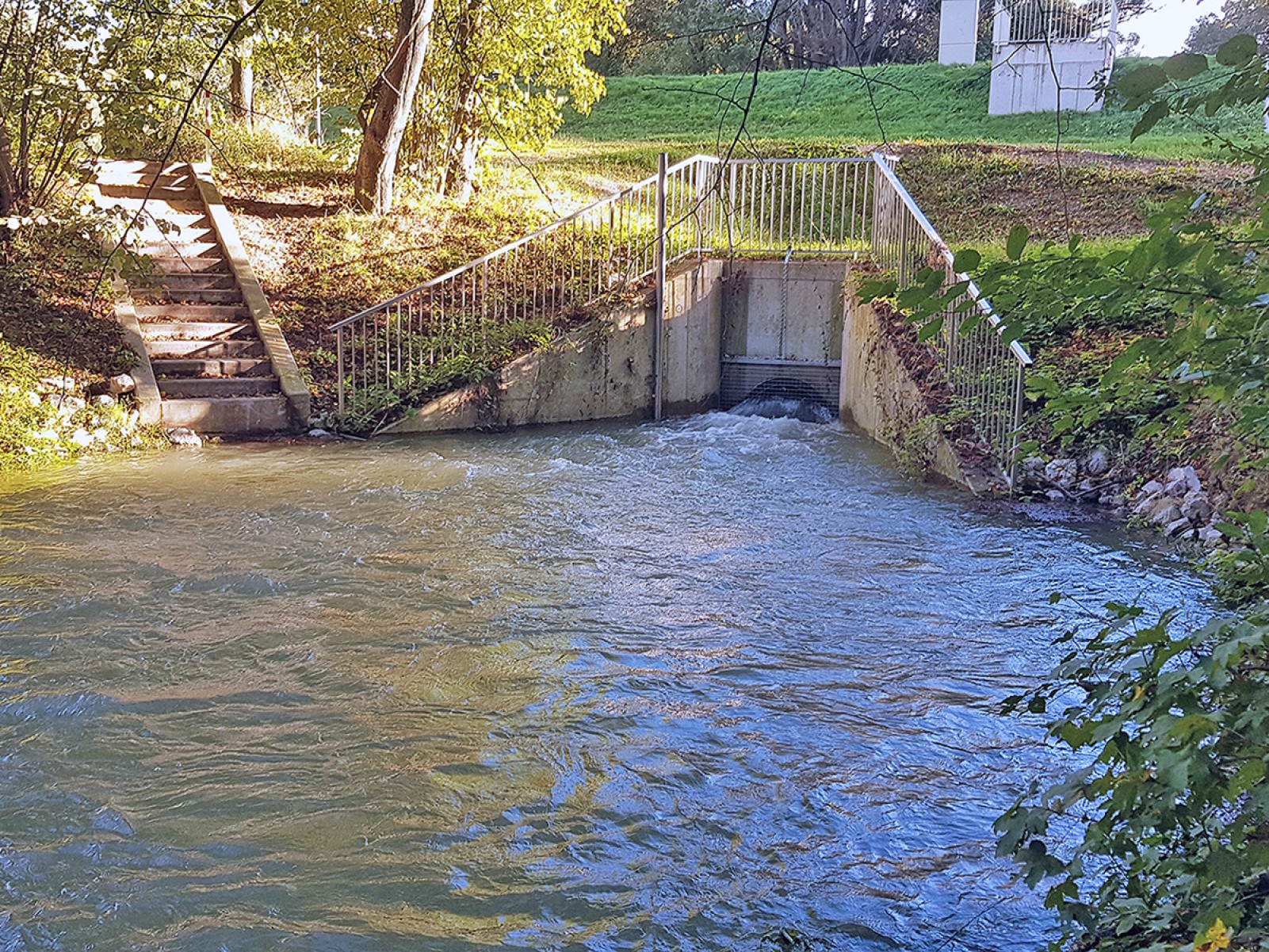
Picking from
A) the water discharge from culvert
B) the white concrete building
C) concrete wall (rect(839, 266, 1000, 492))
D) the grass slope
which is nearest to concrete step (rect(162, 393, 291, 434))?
the water discharge from culvert

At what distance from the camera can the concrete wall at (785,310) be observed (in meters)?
14.0

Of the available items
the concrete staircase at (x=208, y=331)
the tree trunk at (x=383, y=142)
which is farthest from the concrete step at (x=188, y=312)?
the tree trunk at (x=383, y=142)

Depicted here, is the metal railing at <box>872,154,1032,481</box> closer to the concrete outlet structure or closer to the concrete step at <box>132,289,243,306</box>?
the concrete outlet structure

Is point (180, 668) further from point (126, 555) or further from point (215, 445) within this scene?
point (215, 445)

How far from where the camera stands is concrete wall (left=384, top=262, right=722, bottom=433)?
12602mm

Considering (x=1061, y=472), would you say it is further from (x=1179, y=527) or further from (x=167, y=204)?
(x=167, y=204)

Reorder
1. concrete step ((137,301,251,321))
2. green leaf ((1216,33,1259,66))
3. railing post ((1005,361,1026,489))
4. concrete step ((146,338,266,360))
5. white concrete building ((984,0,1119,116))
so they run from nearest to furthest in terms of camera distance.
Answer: green leaf ((1216,33,1259,66)) → railing post ((1005,361,1026,489)) → concrete step ((146,338,266,360)) → concrete step ((137,301,251,321)) → white concrete building ((984,0,1119,116))

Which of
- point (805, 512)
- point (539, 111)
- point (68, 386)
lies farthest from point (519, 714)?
point (539, 111)

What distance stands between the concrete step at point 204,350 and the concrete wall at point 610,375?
197 cm

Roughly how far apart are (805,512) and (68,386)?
7128 mm

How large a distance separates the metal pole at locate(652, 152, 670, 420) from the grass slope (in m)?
7.79

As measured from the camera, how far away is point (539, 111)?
55.6ft

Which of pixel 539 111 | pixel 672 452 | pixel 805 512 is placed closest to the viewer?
pixel 805 512

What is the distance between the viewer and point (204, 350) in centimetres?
1252
